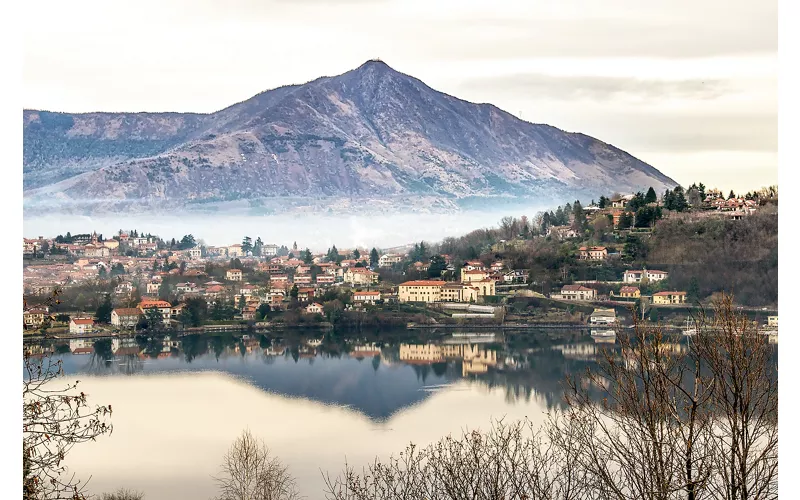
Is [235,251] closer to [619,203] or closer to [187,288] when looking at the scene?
[187,288]

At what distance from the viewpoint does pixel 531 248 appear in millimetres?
27469

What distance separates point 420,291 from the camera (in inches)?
990

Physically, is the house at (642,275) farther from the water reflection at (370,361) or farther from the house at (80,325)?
the house at (80,325)

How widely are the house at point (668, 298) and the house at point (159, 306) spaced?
10824 millimetres

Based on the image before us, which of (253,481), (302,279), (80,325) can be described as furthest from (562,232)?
(253,481)

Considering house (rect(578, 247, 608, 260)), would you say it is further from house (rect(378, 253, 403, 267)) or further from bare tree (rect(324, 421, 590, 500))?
bare tree (rect(324, 421, 590, 500))

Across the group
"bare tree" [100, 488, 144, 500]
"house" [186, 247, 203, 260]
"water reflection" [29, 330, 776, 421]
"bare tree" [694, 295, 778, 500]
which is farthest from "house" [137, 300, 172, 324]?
"bare tree" [694, 295, 778, 500]

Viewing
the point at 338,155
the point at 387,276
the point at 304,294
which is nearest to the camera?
the point at 304,294

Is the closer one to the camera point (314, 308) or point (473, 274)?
point (314, 308)

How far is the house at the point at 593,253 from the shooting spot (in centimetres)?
2608

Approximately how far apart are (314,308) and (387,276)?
4502 millimetres

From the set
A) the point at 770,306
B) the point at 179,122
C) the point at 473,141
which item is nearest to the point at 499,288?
the point at 770,306

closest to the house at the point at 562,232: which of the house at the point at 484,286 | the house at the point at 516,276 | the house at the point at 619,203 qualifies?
the house at the point at 619,203
